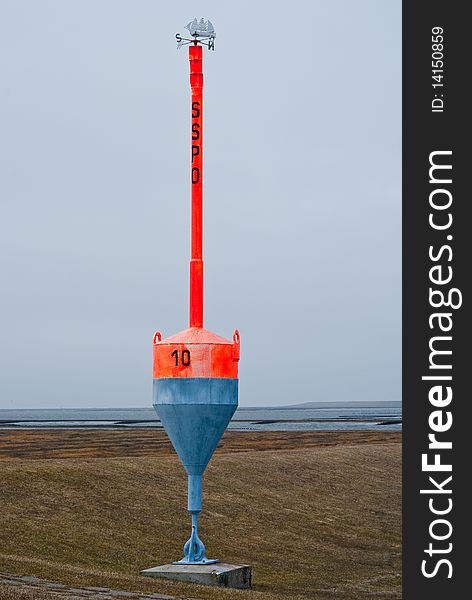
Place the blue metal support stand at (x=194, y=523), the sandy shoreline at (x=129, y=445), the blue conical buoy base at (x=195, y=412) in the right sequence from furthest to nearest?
the sandy shoreline at (x=129, y=445)
the blue metal support stand at (x=194, y=523)
the blue conical buoy base at (x=195, y=412)

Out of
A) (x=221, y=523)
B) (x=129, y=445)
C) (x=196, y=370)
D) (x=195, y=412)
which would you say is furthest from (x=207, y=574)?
(x=129, y=445)

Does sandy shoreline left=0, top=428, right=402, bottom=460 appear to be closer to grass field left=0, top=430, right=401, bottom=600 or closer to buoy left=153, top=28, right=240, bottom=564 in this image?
grass field left=0, top=430, right=401, bottom=600

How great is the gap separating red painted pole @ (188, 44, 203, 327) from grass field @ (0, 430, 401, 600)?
7457 millimetres

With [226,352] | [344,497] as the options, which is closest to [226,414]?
[226,352]

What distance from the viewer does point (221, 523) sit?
136 ft

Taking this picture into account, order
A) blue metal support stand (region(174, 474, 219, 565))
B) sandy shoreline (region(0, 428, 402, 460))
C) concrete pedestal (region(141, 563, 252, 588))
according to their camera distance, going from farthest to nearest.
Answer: sandy shoreline (region(0, 428, 402, 460)) < blue metal support stand (region(174, 474, 219, 565)) < concrete pedestal (region(141, 563, 252, 588))

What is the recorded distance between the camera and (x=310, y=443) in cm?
8212

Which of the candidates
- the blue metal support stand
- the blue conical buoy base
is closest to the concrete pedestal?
the blue metal support stand

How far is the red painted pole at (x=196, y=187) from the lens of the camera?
3039 cm

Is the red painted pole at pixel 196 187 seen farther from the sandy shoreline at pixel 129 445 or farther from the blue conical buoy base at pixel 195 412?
the sandy shoreline at pixel 129 445

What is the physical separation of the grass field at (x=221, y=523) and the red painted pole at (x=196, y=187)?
24.5 ft

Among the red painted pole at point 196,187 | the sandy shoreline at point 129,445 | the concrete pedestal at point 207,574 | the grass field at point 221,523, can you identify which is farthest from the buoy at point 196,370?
the sandy shoreline at point 129,445

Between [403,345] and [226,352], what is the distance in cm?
929

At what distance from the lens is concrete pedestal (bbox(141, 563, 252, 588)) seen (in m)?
30.2
